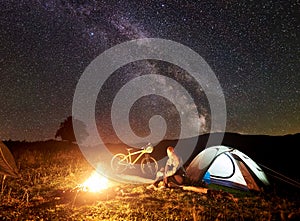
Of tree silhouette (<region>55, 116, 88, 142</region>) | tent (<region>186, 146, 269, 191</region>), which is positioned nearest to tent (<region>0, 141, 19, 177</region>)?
tent (<region>186, 146, 269, 191</region>)

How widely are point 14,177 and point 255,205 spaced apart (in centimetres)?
954

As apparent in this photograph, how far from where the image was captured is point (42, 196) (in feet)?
29.5

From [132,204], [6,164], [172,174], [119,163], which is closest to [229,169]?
[172,174]

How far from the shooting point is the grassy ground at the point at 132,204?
6973mm

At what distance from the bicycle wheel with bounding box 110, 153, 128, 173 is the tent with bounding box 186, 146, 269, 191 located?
11.9ft

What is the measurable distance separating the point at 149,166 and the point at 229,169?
4.12m

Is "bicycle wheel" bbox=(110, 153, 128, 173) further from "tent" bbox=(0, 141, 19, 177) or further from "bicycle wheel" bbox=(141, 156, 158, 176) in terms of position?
"tent" bbox=(0, 141, 19, 177)

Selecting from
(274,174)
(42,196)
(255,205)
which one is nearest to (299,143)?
(274,174)

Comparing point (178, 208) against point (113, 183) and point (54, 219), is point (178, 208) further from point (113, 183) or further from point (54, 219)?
point (113, 183)

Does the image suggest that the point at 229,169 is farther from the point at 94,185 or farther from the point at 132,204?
the point at 94,185

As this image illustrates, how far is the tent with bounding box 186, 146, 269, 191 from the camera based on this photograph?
33.5 ft

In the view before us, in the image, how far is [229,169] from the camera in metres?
11.3

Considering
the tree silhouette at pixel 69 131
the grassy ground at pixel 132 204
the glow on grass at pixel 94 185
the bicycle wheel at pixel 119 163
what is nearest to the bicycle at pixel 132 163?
the bicycle wheel at pixel 119 163

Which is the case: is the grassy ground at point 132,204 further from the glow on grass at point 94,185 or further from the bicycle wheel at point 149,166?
the bicycle wheel at point 149,166
